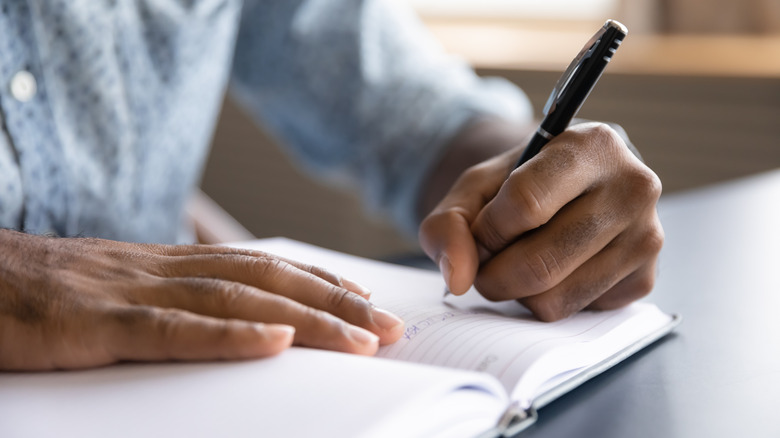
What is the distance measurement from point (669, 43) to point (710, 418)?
70.8 inches

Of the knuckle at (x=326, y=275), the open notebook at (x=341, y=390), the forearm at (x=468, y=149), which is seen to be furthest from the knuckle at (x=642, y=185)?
the forearm at (x=468, y=149)

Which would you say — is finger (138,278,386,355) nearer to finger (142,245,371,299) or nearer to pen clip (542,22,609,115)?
finger (142,245,371,299)

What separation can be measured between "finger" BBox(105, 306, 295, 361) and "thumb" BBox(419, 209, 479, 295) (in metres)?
0.15

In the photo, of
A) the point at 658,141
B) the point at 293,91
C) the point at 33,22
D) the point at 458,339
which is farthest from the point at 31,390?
the point at 658,141

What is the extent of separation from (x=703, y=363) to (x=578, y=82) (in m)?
0.20

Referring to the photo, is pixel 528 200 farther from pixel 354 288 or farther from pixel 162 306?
pixel 162 306

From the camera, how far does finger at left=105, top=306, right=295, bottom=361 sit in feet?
1.22

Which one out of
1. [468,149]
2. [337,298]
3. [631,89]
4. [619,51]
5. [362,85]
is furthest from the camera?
[619,51]

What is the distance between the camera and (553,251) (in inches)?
18.8

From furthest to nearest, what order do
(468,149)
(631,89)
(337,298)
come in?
1. (631,89)
2. (468,149)
3. (337,298)

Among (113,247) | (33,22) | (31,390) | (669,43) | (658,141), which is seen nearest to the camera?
(31,390)

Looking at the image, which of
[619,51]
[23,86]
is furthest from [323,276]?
[619,51]

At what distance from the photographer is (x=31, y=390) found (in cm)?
37

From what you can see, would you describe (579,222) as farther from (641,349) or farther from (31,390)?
(31,390)
